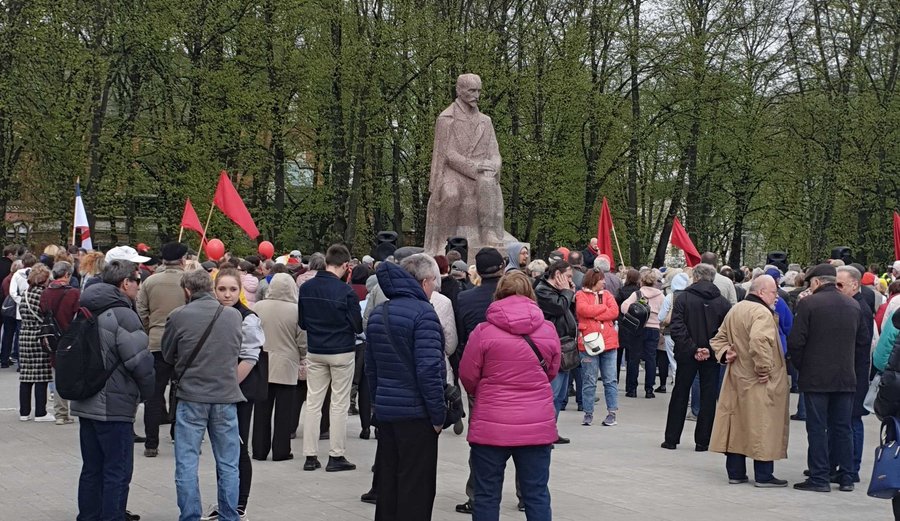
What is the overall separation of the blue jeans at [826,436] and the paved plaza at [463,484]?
0.20m

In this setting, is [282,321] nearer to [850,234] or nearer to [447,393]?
[447,393]

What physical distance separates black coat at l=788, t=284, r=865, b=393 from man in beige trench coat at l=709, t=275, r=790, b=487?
0.66 ft

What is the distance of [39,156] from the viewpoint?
35.0 metres

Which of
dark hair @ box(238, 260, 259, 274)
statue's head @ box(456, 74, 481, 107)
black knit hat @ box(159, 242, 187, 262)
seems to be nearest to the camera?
black knit hat @ box(159, 242, 187, 262)

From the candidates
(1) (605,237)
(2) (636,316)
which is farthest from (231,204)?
(1) (605,237)

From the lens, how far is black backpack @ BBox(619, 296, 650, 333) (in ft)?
58.8

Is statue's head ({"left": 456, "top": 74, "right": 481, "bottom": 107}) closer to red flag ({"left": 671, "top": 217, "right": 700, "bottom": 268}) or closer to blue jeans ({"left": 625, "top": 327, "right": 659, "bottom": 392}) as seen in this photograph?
red flag ({"left": 671, "top": 217, "right": 700, "bottom": 268})

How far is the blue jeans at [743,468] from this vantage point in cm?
1100

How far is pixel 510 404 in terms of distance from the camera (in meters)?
7.66

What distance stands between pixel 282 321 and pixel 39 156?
1006 inches

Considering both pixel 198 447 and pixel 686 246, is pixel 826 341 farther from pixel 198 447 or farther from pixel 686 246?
pixel 686 246

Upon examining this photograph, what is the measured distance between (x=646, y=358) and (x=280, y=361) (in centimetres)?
850

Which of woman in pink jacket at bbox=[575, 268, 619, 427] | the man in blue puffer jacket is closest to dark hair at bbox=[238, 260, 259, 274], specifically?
woman in pink jacket at bbox=[575, 268, 619, 427]

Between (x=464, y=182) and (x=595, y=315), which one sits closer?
(x=595, y=315)
